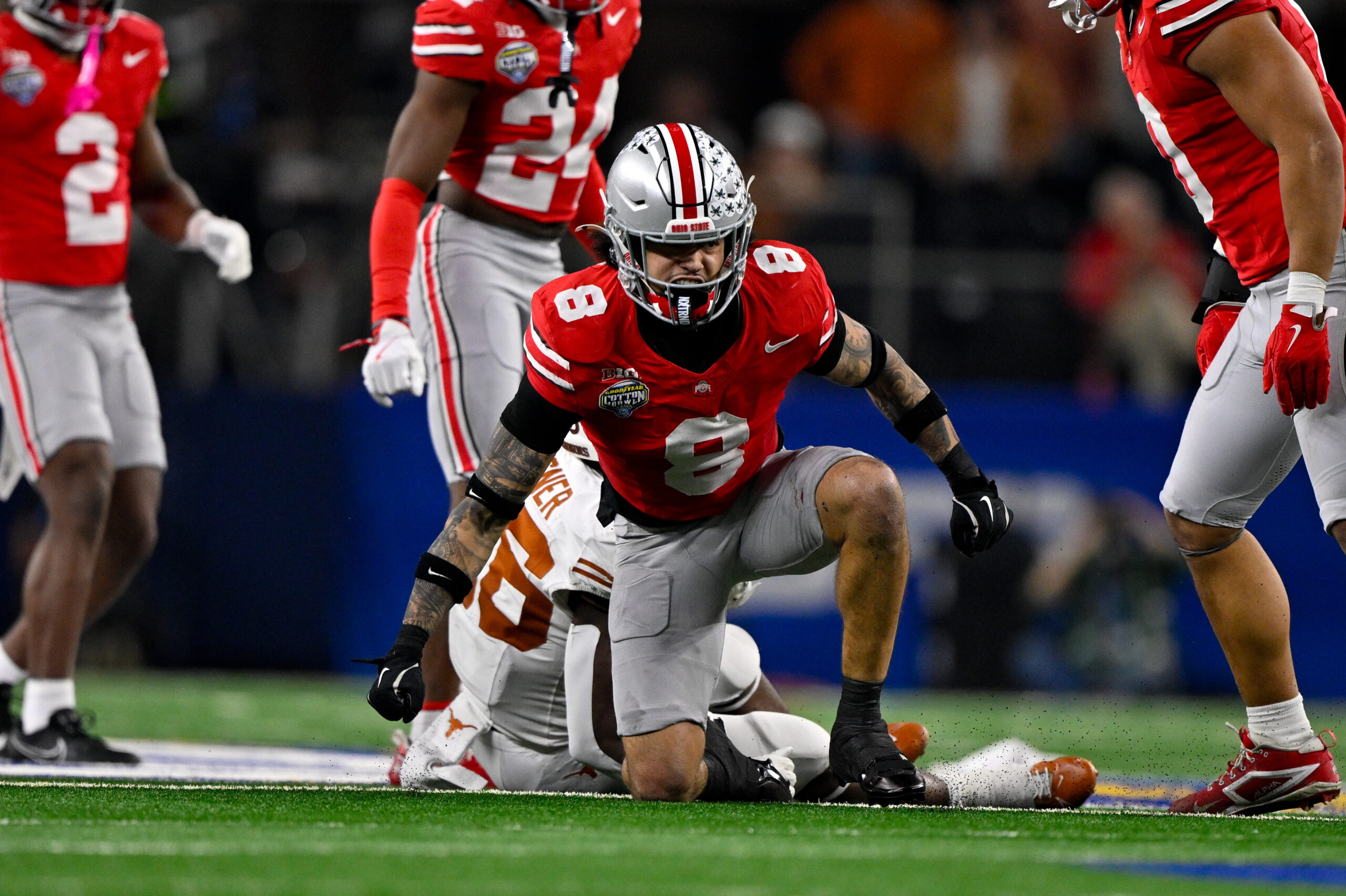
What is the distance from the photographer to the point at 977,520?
4.12 meters

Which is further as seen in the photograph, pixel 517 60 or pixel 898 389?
pixel 517 60

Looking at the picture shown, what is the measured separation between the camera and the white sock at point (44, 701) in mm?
5035

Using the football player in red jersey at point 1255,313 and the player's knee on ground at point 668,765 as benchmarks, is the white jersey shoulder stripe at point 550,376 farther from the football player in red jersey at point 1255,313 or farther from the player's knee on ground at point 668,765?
the football player in red jersey at point 1255,313

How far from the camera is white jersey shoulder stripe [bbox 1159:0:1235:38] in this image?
3.79m

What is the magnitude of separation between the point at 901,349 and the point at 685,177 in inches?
211

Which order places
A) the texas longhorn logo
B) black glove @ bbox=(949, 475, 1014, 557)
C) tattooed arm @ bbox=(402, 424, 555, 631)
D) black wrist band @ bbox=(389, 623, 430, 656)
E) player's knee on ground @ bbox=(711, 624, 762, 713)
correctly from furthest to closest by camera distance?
player's knee on ground @ bbox=(711, 624, 762, 713)
the texas longhorn logo
black glove @ bbox=(949, 475, 1014, 557)
tattooed arm @ bbox=(402, 424, 555, 631)
black wrist band @ bbox=(389, 623, 430, 656)

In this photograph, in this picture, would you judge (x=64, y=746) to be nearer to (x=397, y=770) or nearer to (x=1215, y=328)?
(x=397, y=770)

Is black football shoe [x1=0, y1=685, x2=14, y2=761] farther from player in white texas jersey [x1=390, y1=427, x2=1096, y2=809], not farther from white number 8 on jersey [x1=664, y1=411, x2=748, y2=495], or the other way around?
white number 8 on jersey [x1=664, y1=411, x2=748, y2=495]

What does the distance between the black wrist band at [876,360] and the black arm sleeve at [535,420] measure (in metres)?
0.78

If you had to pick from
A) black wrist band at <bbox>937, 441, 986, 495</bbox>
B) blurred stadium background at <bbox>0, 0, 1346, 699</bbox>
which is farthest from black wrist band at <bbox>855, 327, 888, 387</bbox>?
blurred stadium background at <bbox>0, 0, 1346, 699</bbox>

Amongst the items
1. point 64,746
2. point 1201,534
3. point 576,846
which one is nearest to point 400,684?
point 576,846

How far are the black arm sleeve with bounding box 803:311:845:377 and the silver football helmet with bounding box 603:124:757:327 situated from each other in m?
0.34

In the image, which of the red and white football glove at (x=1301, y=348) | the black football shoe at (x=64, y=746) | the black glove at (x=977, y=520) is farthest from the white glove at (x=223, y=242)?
the red and white football glove at (x=1301, y=348)

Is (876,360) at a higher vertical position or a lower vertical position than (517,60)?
lower
